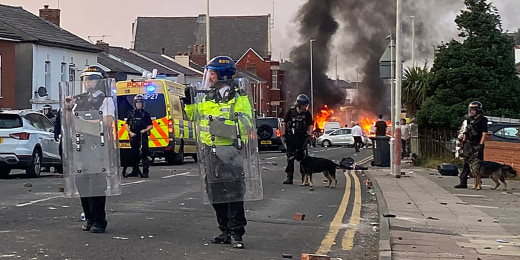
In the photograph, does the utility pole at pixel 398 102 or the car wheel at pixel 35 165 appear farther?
the utility pole at pixel 398 102

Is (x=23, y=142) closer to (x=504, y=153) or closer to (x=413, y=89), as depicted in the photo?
(x=504, y=153)

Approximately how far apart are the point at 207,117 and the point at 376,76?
4701 cm

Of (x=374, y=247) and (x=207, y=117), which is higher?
(x=207, y=117)

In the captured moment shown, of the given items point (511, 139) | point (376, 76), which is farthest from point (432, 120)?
point (376, 76)

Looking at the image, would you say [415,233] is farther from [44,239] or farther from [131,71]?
[131,71]

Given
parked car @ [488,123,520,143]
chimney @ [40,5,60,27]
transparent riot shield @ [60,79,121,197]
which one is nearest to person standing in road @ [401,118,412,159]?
parked car @ [488,123,520,143]

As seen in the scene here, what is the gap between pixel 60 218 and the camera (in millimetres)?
10352

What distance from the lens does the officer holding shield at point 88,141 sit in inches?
362

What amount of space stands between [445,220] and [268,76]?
72.0 meters

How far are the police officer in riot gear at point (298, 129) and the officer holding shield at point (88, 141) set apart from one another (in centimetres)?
776

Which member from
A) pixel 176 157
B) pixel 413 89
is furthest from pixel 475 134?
pixel 413 89

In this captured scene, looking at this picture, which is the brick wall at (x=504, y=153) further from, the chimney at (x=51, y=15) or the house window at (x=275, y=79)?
the house window at (x=275, y=79)

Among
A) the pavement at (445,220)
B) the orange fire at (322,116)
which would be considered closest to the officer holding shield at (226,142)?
the pavement at (445,220)

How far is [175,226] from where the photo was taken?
986 cm
